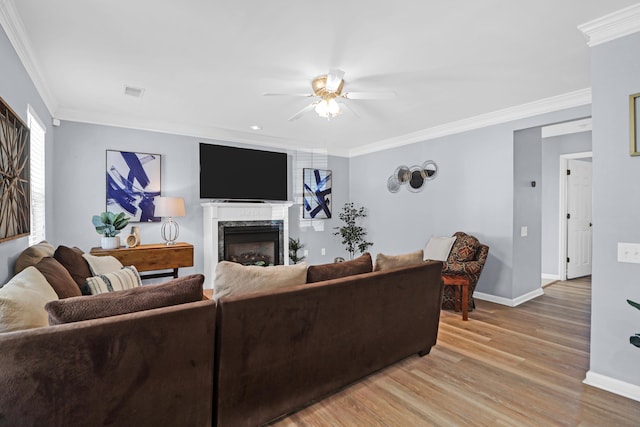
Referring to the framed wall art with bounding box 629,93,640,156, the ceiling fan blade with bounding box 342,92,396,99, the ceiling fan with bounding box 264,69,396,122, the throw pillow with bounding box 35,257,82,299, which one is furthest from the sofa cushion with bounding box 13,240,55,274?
the framed wall art with bounding box 629,93,640,156

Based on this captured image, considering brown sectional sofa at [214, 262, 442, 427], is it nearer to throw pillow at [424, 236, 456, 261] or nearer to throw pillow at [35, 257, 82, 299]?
throw pillow at [35, 257, 82, 299]

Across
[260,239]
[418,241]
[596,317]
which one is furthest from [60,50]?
[418,241]

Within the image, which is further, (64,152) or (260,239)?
(260,239)

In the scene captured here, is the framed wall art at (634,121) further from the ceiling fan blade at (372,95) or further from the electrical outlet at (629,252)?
the ceiling fan blade at (372,95)

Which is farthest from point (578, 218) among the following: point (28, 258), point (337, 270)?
point (28, 258)

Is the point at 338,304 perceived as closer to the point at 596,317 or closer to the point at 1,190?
the point at 596,317

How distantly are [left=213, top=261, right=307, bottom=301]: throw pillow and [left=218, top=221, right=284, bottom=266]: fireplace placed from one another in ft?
9.80

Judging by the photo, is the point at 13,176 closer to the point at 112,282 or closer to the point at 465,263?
the point at 112,282

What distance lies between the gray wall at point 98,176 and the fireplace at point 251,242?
37 cm

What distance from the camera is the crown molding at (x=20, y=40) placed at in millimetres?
1865

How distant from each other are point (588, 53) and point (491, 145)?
1664 millimetres

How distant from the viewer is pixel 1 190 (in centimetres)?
181

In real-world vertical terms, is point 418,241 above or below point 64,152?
below

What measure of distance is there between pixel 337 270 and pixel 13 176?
2.22 meters
